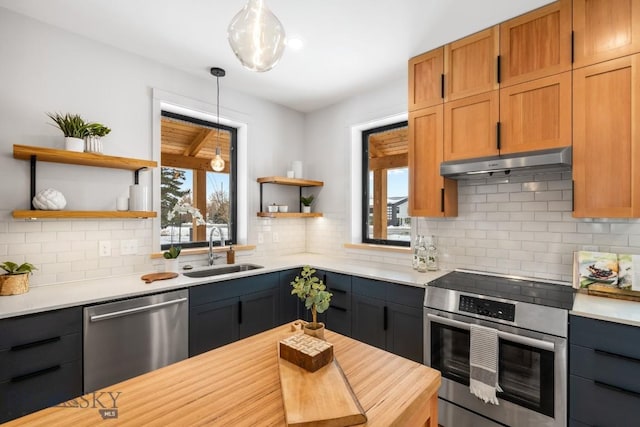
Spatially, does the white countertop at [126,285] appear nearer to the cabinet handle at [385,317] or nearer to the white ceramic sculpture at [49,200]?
the cabinet handle at [385,317]

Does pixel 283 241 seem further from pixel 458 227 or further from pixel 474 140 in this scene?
pixel 474 140

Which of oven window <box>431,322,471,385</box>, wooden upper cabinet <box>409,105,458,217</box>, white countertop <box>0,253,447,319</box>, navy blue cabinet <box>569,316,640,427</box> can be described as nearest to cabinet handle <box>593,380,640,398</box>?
navy blue cabinet <box>569,316,640,427</box>

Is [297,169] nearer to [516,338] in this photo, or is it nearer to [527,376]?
[516,338]

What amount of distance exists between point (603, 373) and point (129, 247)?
10.6ft

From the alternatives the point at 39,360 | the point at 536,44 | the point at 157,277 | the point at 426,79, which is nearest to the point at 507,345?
the point at 536,44

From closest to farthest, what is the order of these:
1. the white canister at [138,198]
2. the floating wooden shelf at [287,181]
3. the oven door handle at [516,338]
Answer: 1. the oven door handle at [516,338]
2. the white canister at [138,198]
3. the floating wooden shelf at [287,181]

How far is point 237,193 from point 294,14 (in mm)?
1988

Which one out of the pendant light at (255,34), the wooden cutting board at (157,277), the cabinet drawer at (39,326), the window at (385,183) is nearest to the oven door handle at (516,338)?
the window at (385,183)

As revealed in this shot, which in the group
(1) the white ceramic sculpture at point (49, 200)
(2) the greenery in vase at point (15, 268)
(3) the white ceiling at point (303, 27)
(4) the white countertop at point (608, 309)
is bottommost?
(4) the white countertop at point (608, 309)

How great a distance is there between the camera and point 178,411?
89cm

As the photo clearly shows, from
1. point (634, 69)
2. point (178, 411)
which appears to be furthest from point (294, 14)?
point (178, 411)

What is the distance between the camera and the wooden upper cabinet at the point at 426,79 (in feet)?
8.23

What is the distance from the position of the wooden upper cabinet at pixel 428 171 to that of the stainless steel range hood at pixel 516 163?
15 cm

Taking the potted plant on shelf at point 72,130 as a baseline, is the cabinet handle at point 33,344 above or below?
below
